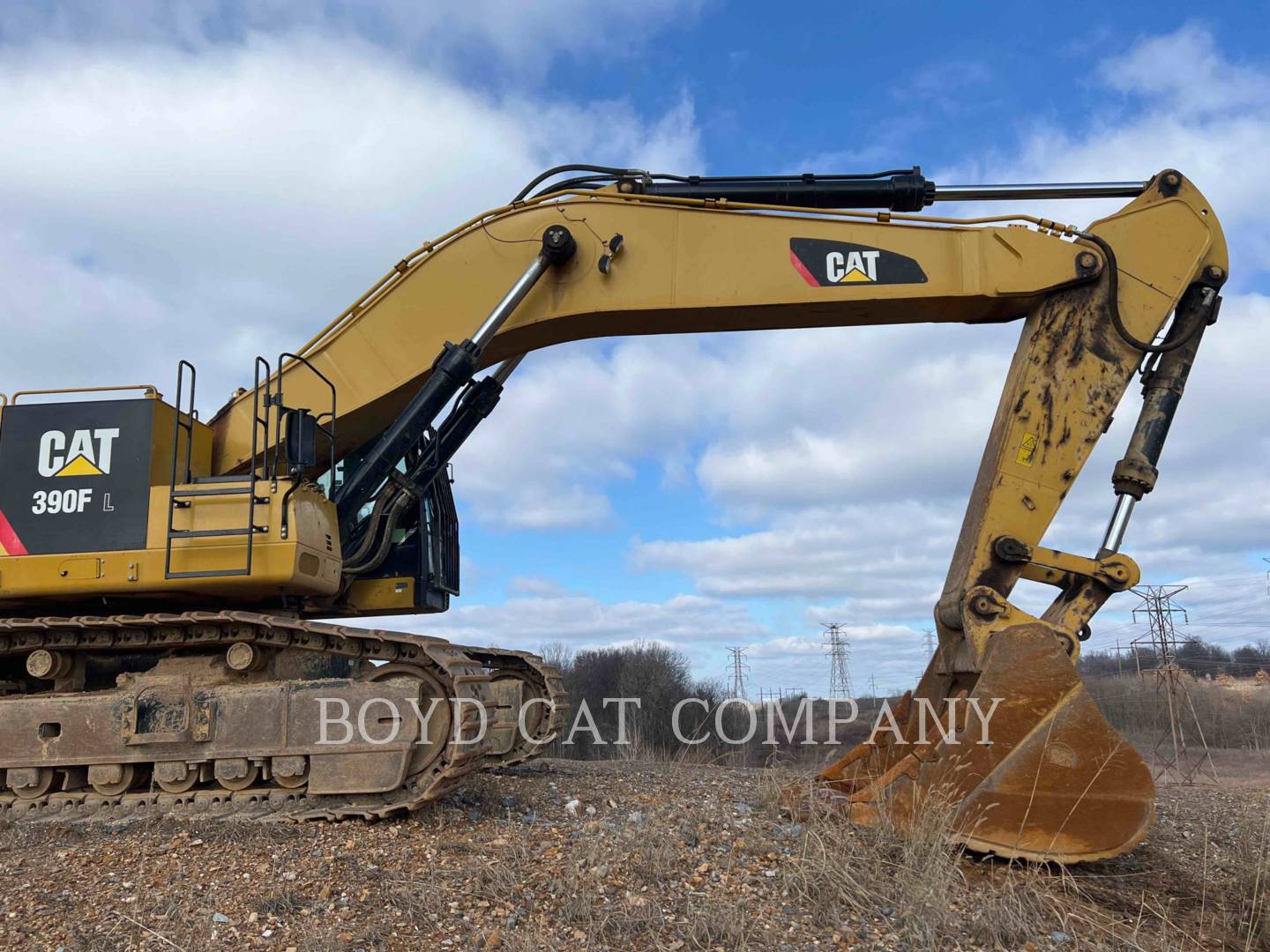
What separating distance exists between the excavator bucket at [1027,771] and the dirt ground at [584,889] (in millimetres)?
236

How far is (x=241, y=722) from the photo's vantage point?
6.71 meters

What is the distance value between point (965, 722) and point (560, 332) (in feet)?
13.3

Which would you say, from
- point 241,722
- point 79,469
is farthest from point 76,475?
point 241,722

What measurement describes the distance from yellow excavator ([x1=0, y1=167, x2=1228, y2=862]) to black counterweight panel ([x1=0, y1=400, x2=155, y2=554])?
0.06 ft

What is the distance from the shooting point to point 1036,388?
6.79 metres

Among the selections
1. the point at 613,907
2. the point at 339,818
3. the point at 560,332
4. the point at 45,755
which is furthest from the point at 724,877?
Result: the point at 45,755

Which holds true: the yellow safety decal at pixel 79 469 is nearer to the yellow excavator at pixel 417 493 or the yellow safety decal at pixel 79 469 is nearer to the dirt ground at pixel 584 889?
the yellow excavator at pixel 417 493

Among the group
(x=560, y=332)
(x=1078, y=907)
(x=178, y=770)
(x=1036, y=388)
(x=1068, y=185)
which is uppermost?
→ (x=1068, y=185)

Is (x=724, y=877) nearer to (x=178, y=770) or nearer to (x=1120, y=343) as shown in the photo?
(x=178, y=770)

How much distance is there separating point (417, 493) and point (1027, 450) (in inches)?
179

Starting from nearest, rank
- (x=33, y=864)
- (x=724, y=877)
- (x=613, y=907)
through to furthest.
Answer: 1. (x=613, y=907)
2. (x=724, y=877)
3. (x=33, y=864)

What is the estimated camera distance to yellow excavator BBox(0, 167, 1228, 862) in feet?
21.4

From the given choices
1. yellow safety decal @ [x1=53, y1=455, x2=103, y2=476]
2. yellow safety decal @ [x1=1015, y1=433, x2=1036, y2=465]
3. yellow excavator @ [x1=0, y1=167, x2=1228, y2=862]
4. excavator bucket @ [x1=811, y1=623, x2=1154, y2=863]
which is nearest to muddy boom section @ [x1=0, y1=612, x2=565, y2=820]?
yellow excavator @ [x1=0, y1=167, x2=1228, y2=862]

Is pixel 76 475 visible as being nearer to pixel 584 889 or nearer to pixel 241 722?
pixel 241 722
